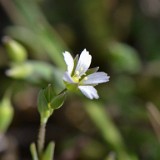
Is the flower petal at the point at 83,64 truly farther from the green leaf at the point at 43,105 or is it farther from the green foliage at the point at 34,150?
the green foliage at the point at 34,150

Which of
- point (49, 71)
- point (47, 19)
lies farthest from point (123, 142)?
point (47, 19)

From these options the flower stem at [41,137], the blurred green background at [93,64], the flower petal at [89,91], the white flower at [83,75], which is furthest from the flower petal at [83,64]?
the blurred green background at [93,64]

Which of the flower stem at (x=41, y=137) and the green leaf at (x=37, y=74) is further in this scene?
the green leaf at (x=37, y=74)

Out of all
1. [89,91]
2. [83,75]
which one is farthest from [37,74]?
[89,91]

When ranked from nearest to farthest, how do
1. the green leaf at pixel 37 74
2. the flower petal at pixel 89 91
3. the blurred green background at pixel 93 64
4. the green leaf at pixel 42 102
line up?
the flower petal at pixel 89 91, the green leaf at pixel 42 102, the green leaf at pixel 37 74, the blurred green background at pixel 93 64

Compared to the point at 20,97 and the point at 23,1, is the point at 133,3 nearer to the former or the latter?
the point at 23,1

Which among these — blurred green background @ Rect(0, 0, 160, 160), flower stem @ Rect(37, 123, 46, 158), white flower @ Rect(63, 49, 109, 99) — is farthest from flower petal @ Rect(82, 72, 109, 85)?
blurred green background @ Rect(0, 0, 160, 160)
